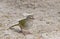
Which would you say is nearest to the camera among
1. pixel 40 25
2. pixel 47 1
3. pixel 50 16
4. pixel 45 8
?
pixel 40 25

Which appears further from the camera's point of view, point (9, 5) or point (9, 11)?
point (9, 5)

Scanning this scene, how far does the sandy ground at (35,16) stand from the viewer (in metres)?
2.24

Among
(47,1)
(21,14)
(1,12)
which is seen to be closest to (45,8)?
(47,1)

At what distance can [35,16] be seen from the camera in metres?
2.78

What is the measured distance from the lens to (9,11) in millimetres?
2943

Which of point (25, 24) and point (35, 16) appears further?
point (35, 16)

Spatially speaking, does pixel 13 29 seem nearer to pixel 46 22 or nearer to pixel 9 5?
pixel 46 22

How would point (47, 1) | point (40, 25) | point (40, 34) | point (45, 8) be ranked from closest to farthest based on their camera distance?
point (40, 34) → point (40, 25) → point (45, 8) → point (47, 1)

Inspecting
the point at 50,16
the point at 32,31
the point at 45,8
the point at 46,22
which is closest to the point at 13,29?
the point at 32,31

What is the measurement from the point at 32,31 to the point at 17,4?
1.05m

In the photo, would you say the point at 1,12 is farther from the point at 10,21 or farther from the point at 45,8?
the point at 45,8

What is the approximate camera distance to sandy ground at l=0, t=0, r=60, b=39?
2242 millimetres

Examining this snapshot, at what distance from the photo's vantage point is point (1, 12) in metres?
2.89

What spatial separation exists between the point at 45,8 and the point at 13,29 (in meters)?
0.96
